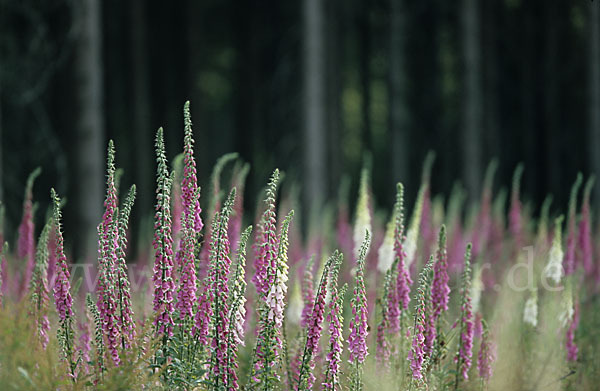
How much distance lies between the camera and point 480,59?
47.2ft

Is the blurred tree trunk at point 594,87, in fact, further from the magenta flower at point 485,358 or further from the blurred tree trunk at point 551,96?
the magenta flower at point 485,358

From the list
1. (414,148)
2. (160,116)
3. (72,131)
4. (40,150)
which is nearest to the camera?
(72,131)

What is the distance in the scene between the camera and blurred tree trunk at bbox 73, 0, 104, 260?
870cm

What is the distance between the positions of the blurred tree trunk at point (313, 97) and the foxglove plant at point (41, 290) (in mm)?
8341

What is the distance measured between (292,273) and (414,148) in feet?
47.5

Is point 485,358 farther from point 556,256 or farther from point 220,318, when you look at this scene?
point 220,318

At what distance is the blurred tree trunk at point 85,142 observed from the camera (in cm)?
870

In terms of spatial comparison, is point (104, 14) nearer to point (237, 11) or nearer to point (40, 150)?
point (237, 11)

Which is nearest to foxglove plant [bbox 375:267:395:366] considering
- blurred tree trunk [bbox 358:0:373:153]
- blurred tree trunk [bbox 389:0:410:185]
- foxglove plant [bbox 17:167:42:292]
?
foxglove plant [bbox 17:167:42:292]

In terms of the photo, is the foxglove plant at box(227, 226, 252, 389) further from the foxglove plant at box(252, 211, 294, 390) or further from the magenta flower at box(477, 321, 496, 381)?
the magenta flower at box(477, 321, 496, 381)

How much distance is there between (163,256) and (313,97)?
8.81 metres

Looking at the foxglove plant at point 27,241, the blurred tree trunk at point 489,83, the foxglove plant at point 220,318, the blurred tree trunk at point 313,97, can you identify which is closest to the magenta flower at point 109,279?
the foxglove plant at point 220,318

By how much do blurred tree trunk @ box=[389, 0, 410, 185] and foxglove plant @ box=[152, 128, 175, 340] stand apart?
1327 cm

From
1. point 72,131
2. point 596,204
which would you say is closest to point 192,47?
point 72,131
